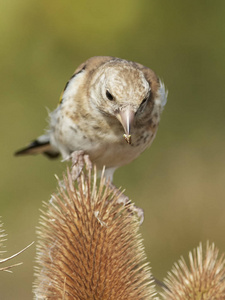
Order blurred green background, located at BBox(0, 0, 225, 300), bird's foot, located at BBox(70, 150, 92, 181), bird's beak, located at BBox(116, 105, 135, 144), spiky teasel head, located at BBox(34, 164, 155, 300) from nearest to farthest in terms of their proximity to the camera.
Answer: spiky teasel head, located at BBox(34, 164, 155, 300)
bird's beak, located at BBox(116, 105, 135, 144)
bird's foot, located at BBox(70, 150, 92, 181)
blurred green background, located at BBox(0, 0, 225, 300)

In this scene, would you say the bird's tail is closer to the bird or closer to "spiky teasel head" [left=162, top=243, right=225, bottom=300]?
the bird

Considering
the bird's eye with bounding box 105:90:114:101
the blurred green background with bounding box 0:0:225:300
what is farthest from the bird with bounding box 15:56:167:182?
the blurred green background with bounding box 0:0:225:300

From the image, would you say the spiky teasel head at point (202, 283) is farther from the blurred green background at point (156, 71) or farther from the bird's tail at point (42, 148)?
the blurred green background at point (156, 71)

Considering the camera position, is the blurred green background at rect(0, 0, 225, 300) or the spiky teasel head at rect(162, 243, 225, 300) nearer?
the spiky teasel head at rect(162, 243, 225, 300)

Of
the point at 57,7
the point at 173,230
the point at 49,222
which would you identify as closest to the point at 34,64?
the point at 57,7

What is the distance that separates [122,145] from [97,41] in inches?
138

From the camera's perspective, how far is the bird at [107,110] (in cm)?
326

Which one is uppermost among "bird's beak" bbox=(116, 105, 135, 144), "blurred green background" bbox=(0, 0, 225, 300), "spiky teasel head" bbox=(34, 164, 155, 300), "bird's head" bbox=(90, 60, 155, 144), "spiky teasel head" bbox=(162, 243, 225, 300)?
"blurred green background" bbox=(0, 0, 225, 300)

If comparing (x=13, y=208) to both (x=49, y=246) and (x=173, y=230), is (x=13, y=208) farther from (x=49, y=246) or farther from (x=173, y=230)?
(x=49, y=246)

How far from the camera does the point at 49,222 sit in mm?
2771

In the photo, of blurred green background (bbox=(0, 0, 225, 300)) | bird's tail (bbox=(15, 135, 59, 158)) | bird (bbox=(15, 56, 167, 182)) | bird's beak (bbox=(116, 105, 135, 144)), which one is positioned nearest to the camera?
bird's beak (bbox=(116, 105, 135, 144))

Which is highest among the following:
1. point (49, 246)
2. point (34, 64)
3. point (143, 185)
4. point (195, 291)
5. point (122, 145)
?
point (34, 64)

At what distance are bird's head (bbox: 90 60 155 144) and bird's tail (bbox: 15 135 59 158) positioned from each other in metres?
1.05

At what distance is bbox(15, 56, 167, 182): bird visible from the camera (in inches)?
128
